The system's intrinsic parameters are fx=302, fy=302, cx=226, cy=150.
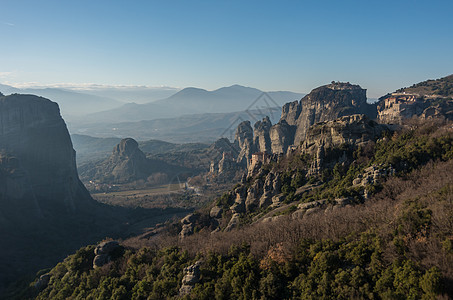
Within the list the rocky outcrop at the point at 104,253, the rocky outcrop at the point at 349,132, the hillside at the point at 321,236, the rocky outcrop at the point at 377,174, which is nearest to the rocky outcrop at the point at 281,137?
the hillside at the point at 321,236

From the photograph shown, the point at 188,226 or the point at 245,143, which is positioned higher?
the point at 245,143

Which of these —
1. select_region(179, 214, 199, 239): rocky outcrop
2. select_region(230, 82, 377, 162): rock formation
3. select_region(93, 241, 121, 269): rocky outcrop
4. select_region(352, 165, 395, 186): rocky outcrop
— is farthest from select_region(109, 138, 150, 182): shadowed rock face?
select_region(352, 165, 395, 186): rocky outcrop

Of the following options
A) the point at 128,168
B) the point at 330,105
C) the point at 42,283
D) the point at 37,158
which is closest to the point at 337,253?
the point at 42,283

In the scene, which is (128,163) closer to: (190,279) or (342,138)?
(342,138)

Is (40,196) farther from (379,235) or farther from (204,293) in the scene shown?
(379,235)

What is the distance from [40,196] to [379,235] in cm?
8919

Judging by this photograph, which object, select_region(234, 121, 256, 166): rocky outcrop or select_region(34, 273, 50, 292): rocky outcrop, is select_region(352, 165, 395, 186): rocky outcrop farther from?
select_region(234, 121, 256, 166): rocky outcrop

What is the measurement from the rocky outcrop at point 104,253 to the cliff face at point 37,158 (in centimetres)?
4971

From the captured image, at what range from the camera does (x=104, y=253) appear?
37.2m

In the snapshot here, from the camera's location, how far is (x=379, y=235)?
2081 centimetres

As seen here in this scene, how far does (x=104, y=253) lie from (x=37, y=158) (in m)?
68.1

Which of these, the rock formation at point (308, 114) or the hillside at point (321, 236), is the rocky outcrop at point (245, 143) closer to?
the rock formation at point (308, 114)

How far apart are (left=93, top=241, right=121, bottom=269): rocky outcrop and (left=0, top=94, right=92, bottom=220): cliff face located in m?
49.7

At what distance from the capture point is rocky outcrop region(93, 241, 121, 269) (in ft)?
120
